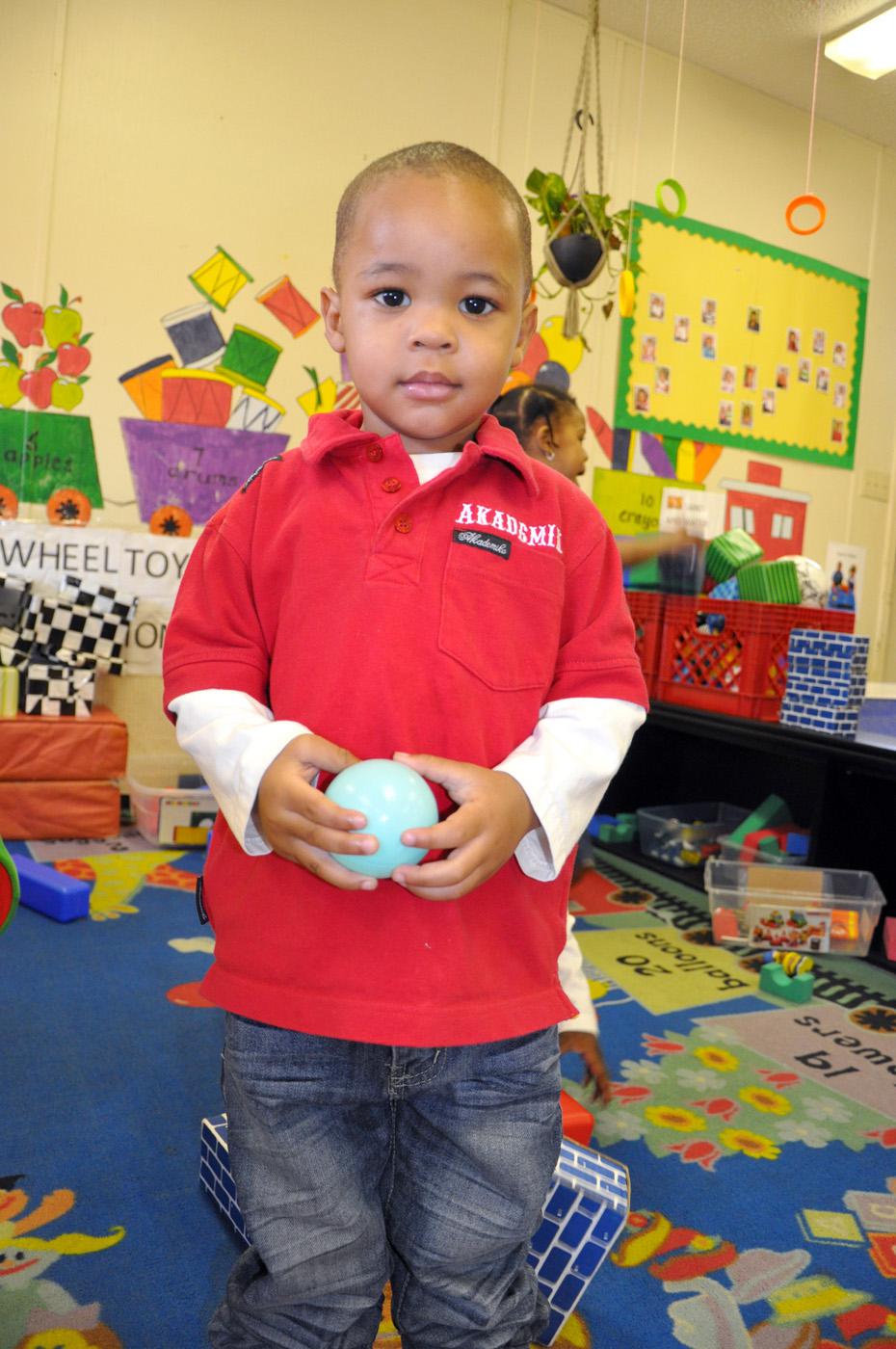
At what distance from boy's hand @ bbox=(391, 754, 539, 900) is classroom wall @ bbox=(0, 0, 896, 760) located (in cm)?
253

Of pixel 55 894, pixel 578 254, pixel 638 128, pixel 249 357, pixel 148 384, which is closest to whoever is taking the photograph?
pixel 55 894

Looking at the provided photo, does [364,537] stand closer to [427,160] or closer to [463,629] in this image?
[463,629]

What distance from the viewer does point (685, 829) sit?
272 centimetres

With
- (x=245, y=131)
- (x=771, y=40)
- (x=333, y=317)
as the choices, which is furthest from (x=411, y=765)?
(x=771, y=40)

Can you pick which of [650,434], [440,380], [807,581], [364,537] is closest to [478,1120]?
[364,537]

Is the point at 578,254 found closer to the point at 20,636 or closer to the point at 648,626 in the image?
the point at 648,626

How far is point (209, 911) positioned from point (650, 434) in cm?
334

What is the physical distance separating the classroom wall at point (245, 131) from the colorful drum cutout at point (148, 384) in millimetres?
30

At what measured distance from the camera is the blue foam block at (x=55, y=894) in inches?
78.0

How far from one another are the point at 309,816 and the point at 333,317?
0.43 meters

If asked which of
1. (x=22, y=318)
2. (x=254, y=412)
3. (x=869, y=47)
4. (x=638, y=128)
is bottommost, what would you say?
(x=254, y=412)

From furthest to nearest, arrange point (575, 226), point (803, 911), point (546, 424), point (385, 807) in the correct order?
point (575, 226)
point (803, 911)
point (546, 424)
point (385, 807)

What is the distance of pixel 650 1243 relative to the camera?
1163 mm

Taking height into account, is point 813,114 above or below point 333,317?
above
